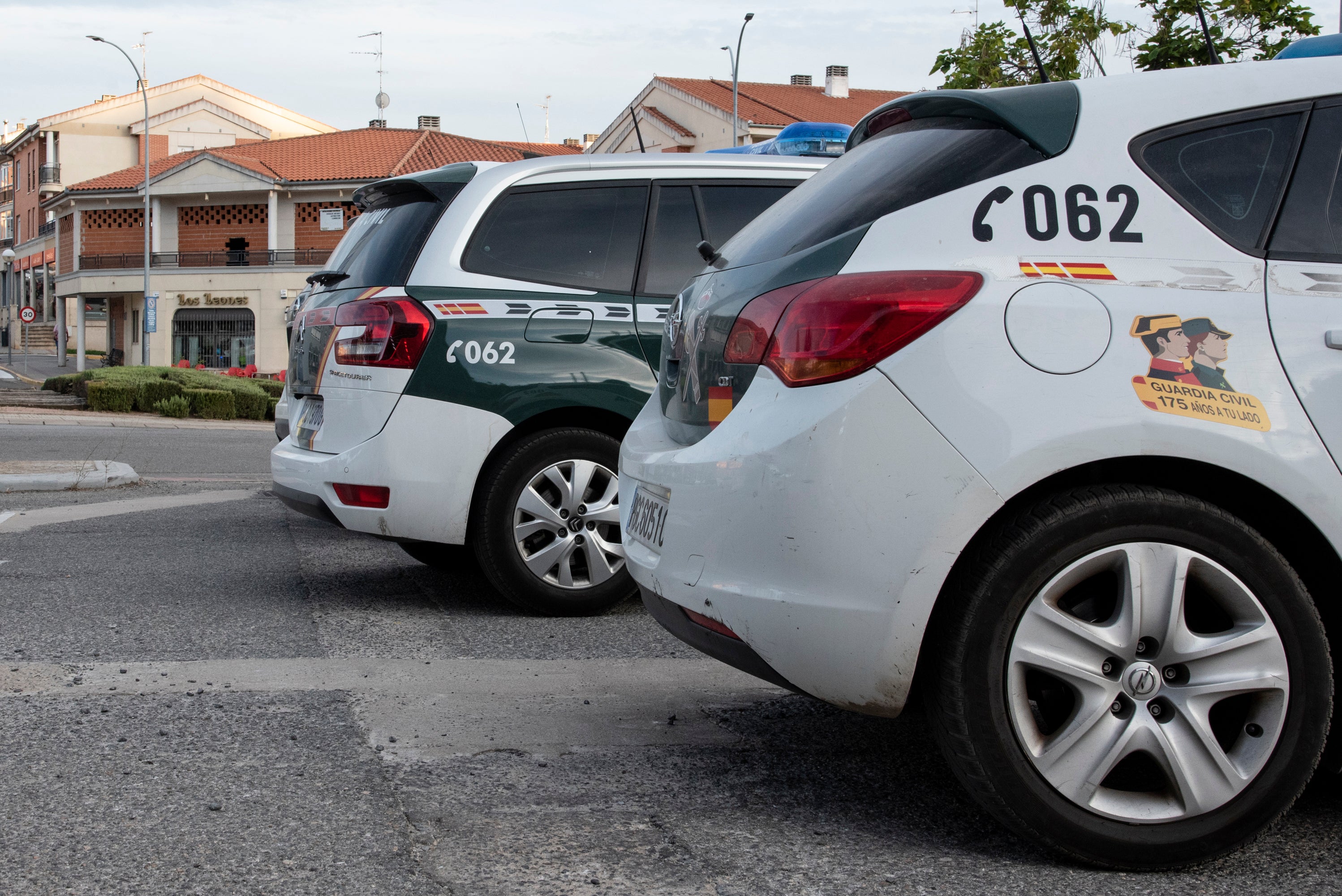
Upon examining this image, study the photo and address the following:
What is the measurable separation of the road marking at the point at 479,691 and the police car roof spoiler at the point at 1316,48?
2.27m

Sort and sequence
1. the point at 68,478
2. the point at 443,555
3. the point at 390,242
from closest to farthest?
1. the point at 390,242
2. the point at 443,555
3. the point at 68,478

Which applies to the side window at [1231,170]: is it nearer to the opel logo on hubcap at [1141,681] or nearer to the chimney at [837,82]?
the opel logo on hubcap at [1141,681]

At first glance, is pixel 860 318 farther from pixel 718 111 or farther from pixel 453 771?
pixel 718 111

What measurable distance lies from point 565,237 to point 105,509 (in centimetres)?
454

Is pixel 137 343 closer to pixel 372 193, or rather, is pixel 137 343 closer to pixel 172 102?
pixel 172 102

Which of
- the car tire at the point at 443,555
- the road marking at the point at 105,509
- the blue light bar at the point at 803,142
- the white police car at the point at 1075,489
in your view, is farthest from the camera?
the road marking at the point at 105,509

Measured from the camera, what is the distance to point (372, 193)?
5926 millimetres

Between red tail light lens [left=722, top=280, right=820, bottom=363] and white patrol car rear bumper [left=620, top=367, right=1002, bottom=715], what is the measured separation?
0.24 ft

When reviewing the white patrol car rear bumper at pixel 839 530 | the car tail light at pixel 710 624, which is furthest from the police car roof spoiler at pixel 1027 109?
the car tail light at pixel 710 624

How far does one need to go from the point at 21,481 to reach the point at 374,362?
5.59m

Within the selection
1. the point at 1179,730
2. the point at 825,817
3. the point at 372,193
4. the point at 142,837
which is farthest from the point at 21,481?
the point at 1179,730

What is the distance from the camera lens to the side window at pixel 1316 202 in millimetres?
2826

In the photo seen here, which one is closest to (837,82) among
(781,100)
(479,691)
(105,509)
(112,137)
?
(781,100)

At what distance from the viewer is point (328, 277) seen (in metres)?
5.73
